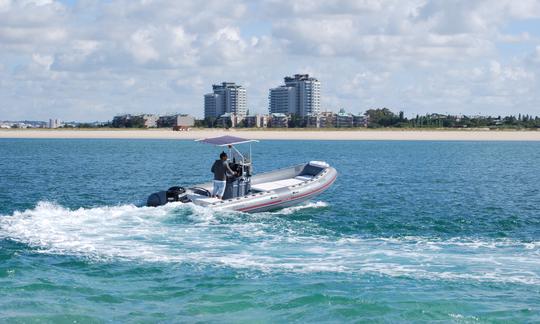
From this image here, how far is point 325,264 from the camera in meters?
13.7

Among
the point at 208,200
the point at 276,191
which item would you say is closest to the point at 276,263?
the point at 208,200

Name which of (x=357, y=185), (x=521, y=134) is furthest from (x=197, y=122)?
(x=357, y=185)

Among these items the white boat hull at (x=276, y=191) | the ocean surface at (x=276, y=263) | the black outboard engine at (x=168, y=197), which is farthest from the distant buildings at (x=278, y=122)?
the black outboard engine at (x=168, y=197)

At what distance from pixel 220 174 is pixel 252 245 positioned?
235 inches

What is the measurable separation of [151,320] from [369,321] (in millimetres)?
3403

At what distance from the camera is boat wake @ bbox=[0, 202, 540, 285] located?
43.9 feet

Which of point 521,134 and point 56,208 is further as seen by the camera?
point 521,134

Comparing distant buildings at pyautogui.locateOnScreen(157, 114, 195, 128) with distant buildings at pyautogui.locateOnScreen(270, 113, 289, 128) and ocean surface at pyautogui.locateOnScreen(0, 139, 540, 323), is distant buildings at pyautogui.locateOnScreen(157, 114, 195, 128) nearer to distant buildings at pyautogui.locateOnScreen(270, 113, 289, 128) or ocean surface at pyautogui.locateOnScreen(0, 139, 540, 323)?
distant buildings at pyautogui.locateOnScreen(270, 113, 289, 128)

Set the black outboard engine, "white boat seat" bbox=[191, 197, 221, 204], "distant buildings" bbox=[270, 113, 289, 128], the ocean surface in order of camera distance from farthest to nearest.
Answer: "distant buildings" bbox=[270, 113, 289, 128] < the black outboard engine < "white boat seat" bbox=[191, 197, 221, 204] < the ocean surface

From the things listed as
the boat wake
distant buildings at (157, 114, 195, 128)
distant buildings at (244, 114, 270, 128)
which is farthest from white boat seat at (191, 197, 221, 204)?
distant buildings at (244, 114, 270, 128)

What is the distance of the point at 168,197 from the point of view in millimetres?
20547

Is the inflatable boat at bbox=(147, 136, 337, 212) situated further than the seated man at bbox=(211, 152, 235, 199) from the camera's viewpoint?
No

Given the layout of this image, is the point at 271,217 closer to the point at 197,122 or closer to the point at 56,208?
the point at 56,208

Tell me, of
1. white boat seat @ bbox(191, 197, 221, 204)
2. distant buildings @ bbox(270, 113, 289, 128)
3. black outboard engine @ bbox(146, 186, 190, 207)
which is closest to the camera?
white boat seat @ bbox(191, 197, 221, 204)
